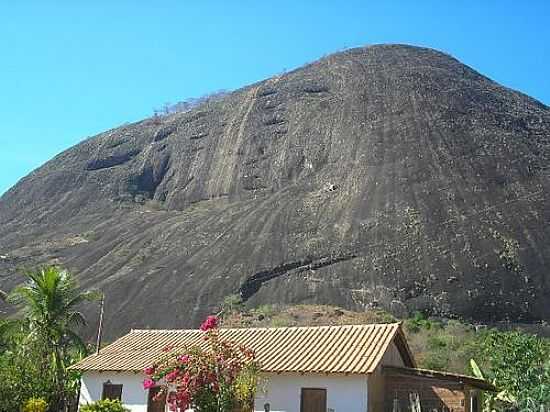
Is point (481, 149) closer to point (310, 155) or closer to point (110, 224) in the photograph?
point (310, 155)

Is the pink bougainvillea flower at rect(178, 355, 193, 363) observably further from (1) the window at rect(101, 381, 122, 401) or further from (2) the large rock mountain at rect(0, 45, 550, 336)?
(2) the large rock mountain at rect(0, 45, 550, 336)

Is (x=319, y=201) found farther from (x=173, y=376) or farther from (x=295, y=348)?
(x=173, y=376)

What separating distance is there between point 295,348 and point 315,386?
242 centimetres

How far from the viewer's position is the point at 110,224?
80125 mm

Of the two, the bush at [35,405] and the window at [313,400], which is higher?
the window at [313,400]

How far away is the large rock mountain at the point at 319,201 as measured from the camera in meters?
55.7

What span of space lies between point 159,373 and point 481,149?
5687 centimetres

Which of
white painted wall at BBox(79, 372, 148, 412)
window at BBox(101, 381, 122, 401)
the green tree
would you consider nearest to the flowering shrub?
white painted wall at BBox(79, 372, 148, 412)

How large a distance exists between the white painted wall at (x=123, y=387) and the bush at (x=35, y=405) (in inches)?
66.3

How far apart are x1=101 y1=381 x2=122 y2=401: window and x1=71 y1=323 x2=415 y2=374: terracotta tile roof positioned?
69cm

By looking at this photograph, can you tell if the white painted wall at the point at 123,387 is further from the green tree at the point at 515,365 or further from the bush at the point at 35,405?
the green tree at the point at 515,365

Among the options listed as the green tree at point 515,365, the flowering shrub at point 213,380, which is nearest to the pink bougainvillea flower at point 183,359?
the flowering shrub at point 213,380

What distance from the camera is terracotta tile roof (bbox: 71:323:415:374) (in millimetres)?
23344

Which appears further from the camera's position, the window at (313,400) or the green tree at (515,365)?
the green tree at (515,365)
